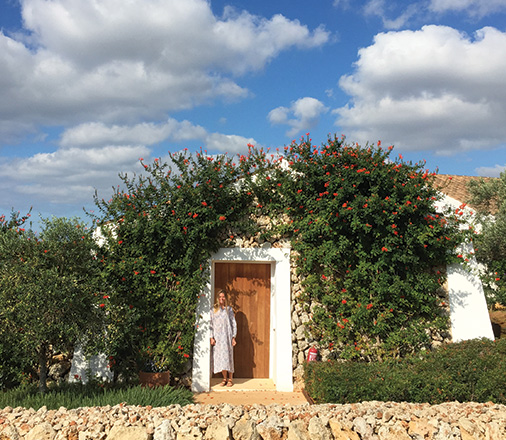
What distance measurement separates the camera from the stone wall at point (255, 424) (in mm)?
4609

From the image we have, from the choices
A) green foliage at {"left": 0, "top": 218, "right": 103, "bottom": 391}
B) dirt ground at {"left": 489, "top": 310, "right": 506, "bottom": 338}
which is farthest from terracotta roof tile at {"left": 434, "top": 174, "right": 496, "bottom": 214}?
green foliage at {"left": 0, "top": 218, "right": 103, "bottom": 391}

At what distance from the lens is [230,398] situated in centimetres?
806

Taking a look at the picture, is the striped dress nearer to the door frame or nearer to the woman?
the woman

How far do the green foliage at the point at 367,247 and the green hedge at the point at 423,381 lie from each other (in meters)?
1.47

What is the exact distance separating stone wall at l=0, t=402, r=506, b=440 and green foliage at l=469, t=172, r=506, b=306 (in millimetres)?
5179

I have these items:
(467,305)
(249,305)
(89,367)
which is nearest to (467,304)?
(467,305)

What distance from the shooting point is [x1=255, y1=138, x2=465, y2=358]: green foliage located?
865 cm

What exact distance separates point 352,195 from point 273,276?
94.2 inches

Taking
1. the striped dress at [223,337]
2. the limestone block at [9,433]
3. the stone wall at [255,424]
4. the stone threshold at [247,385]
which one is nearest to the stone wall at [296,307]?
the stone threshold at [247,385]

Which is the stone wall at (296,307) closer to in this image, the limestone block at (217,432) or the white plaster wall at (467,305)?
the white plaster wall at (467,305)

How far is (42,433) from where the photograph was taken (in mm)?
4734

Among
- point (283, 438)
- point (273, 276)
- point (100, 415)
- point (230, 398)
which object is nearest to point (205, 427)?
point (283, 438)

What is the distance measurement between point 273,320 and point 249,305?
2.07 feet

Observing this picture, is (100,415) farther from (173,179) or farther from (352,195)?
(352,195)
